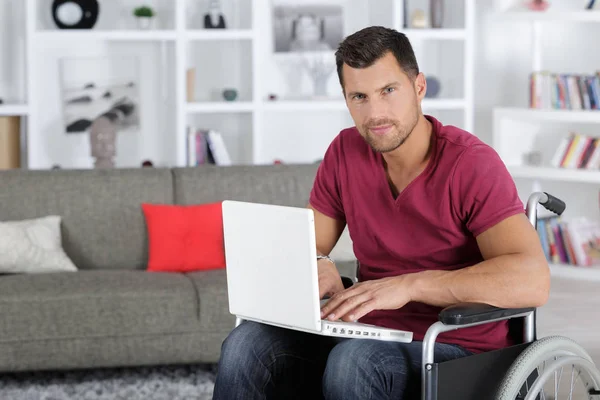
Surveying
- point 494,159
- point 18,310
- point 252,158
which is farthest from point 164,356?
point 252,158

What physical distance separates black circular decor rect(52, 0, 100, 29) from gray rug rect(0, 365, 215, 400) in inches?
91.0

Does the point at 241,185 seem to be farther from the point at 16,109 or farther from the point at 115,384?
the point at 16,109

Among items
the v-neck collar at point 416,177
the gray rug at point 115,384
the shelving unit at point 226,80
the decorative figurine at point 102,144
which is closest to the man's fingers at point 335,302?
the v-neck collar at point 416,177

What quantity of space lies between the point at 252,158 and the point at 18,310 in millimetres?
2296

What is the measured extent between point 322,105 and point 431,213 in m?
3.43

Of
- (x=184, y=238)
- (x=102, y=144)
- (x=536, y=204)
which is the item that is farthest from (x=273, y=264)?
(x=102, y=144)

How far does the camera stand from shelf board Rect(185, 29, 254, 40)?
5449 mm

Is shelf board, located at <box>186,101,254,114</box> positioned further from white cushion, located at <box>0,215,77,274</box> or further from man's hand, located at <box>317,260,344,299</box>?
man's hand, located at <box>317,260,344,299</box>

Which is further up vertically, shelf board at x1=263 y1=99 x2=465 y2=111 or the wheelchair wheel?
shelf board at x1=263 y1=99 x2=465 y2=111

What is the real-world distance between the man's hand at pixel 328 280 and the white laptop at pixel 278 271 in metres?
0.23

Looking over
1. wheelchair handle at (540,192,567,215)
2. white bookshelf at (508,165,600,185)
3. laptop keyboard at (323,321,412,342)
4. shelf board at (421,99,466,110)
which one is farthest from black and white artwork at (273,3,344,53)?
laptop keyboard at (323,321,412,342)

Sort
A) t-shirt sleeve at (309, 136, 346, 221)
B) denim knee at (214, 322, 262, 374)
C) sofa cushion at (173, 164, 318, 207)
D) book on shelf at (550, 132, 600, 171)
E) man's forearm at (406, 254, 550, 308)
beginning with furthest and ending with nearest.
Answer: book on shelf at (550, 132, 600, 171), sofa cushion at (173, 164, 318, 207), t-shirt sleeve at (309, 136, 346, 221), denim knee at (214, 322, 262, 374), man's forearm at (406, 254, 550, 308)

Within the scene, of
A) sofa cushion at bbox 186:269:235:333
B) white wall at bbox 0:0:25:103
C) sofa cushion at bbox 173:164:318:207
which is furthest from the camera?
white wall at bbox 0:0:25:103

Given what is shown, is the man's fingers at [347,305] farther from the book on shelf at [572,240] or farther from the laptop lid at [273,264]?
the book on shelf at [572,240]
